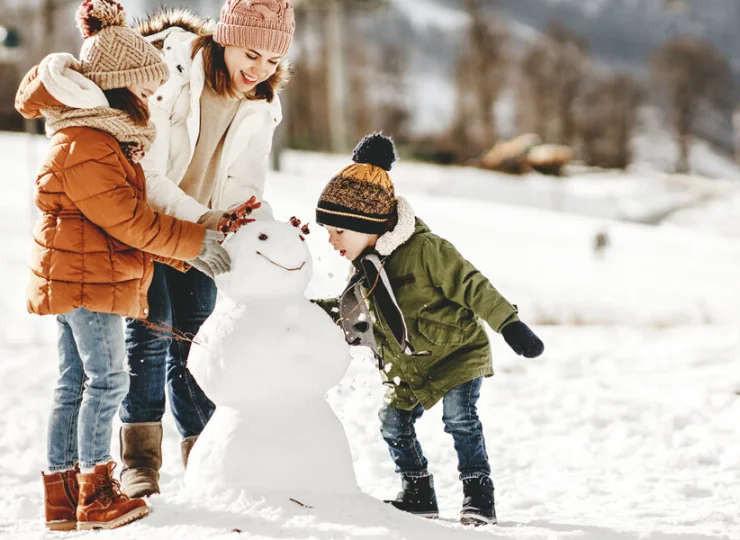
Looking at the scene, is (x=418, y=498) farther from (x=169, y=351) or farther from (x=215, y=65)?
(x=215, y=65)

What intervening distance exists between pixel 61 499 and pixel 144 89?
1278 mm

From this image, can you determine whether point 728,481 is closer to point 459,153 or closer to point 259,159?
point 259,159

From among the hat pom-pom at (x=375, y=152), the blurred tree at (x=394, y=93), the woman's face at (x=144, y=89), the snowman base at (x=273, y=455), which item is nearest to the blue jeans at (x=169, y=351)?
the snowman base at (x=273, y=455)

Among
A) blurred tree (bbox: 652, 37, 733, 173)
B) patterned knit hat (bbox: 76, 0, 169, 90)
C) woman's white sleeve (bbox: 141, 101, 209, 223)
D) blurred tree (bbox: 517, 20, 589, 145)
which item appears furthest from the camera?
blurred tree (bbox: 652, 37, 733, 173)

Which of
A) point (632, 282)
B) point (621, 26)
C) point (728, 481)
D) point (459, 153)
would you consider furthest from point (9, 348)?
point (621, 26)

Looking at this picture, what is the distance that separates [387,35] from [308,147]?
36182 mm

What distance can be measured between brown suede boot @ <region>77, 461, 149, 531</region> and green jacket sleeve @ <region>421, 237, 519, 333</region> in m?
1.13

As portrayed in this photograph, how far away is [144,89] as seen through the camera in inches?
103

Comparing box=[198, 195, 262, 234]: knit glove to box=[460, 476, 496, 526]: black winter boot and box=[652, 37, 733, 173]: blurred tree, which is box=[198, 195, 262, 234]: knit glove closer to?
box=[460, 476, 496, 526]: black winter boot

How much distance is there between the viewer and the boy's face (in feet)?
9.47

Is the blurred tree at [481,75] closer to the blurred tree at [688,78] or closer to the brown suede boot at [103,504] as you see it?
the blurred tree at [688,78]

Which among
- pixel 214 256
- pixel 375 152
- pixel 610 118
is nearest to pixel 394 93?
pixel 610 118

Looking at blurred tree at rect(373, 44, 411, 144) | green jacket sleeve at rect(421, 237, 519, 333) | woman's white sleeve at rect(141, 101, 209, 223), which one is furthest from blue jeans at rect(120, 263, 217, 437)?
blurred tree at rect(373, 44, 411, 144)

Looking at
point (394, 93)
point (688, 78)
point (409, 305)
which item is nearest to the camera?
point (409, 305)
